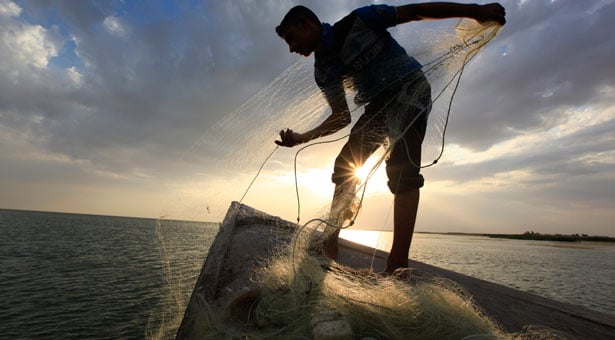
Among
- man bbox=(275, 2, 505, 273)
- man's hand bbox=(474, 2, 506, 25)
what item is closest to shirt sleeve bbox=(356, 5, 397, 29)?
man bbox=(275, 2, 505, 273)

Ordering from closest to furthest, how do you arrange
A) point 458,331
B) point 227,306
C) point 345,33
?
1. point 458,331
2. point 227,306
3. point 345,33

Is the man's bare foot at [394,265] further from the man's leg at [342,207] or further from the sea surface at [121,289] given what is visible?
the sea surface at [121,289]

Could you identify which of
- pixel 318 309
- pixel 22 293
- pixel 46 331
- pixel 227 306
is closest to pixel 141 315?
pixel 46 331

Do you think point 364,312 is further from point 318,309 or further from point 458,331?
point 458,331

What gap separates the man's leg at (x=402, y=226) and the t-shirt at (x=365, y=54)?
2.84ft

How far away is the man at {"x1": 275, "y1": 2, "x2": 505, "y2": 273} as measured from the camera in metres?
2.34

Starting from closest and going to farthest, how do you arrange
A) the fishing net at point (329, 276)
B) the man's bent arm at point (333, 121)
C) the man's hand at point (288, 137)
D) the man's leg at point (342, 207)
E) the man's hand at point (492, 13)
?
1. the fishing net at point (329, 276)
2. the man's leg at point (342, 207)
3. the man's hand at point (492, 13)
4. the man's hand at point (288, 137)
5. the man's bent arm at point (333, 121)

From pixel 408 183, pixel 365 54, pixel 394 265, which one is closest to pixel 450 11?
pixel 365 54

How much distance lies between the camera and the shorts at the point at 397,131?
7.76 ft

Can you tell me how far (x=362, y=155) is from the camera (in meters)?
2.59

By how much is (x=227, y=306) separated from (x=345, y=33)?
206 centimetres

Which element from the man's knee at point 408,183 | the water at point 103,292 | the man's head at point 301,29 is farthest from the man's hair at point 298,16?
the water at point 103,292

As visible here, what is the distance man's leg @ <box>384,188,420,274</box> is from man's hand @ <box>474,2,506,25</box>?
4.48ft

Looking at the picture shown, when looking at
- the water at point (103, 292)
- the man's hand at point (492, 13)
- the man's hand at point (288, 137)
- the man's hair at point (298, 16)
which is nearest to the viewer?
the man's hand at point (492, 13)
